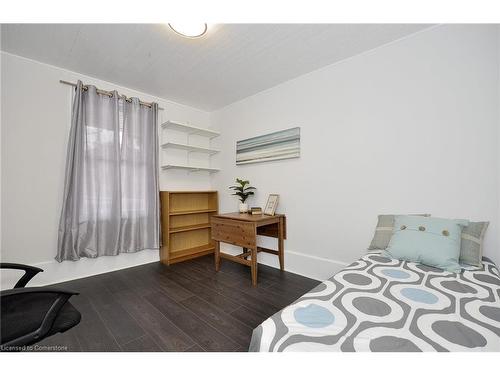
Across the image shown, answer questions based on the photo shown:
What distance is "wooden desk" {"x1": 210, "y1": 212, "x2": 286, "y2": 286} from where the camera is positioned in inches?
91.3

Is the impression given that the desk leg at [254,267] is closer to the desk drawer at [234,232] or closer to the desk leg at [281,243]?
the desk drawer at [234,232]

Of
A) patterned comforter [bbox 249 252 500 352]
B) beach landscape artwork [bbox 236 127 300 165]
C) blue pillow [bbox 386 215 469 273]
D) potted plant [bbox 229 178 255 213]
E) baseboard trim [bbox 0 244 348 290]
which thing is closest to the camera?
patterned comforter [bbox 249 252 500 352]

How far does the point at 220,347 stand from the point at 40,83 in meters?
3.23

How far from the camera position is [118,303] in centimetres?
193

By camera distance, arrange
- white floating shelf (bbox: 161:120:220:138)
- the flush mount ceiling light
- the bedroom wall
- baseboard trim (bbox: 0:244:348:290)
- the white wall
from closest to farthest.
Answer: the bedroom wall → the flush mount ceiling light → the white wall → baseboard trim (bbox: 0:244:348:290) → white floating shelf (bbox: 161:120:220:138)

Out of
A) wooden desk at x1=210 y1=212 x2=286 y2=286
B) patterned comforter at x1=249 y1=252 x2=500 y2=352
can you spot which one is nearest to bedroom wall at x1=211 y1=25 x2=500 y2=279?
wooden desk at x1=210 y1=212 x2=286 y2=286

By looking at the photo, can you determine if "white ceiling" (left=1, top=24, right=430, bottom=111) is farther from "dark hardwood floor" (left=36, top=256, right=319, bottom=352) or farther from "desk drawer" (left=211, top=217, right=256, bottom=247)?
"dark hardwood floor" (left=36, top=256, right=319, bottom=352)

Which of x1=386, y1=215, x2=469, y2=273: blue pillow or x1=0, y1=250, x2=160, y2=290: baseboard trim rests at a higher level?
x1=386, y1=215, x2=469, y2=273: blue pillow

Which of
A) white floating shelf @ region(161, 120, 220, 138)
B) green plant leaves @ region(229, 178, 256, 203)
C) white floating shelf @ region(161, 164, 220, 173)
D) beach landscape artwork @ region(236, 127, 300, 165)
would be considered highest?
white floating shelf @ region(161, 120, 220, 138)

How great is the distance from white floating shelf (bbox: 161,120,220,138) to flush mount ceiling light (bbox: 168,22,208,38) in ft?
4.68

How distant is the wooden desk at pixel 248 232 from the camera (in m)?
2.32

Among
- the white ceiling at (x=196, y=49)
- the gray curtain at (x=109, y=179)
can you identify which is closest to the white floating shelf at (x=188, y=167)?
the gray curtain at (x=109, y=179)

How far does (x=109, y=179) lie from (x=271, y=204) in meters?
2.12

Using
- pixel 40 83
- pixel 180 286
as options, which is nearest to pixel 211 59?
pixel 40 83
